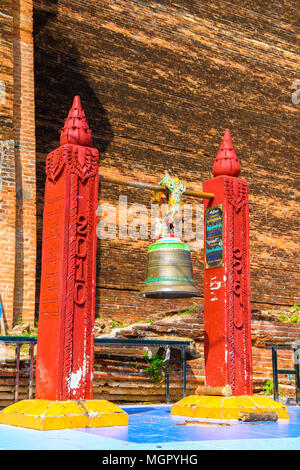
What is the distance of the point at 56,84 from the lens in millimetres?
13078

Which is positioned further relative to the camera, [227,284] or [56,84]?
[56,84]

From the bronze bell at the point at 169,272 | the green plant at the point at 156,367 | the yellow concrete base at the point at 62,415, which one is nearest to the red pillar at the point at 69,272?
the yellow concrete base at the point at 62,415

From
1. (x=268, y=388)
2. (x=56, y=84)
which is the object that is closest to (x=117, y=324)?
(x=268, y=388)

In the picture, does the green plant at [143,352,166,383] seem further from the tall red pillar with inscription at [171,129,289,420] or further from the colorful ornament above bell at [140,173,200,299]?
the colorful ornament above bell at [140,173,200,299]

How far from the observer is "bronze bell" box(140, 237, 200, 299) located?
559cm

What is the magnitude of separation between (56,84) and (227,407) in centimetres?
946

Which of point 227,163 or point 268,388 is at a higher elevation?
point 227,163

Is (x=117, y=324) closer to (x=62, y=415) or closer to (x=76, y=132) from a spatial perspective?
(x=76, y=132)

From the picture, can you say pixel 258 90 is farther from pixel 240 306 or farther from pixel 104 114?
pixel 240 306

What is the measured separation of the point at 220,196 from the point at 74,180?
5.61ft

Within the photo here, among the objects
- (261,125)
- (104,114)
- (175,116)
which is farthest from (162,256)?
(261,125)

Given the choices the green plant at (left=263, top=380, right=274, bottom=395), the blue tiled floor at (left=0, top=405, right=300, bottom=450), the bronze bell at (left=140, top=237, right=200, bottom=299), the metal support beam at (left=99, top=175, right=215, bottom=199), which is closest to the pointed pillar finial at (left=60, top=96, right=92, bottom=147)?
the metal support beam at (left=99, top=175, right=215, bottom=199)

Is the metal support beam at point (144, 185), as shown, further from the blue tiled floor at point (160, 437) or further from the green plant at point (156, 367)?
the green plant at point (156, 367)

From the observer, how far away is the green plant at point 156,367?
898 centimetres
